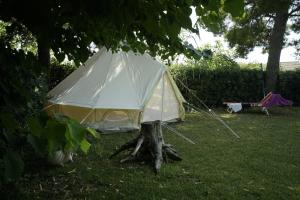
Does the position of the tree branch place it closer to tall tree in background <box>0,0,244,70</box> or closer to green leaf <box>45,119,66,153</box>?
tall tree in background <box>0,0,244,70</box>

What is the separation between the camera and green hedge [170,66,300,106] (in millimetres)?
15258

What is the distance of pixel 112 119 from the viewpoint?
9.41 metres

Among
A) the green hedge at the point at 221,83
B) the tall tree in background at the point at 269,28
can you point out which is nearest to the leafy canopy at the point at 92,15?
the green hedge at the point at 221,83

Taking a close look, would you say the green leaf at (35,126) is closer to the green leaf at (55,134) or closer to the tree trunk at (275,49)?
the green leaf at (55,134)

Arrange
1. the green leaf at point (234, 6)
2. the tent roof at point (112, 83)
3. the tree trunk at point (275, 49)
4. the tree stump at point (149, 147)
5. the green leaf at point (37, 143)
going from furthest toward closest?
the tree trunk at point (275, 49) → the tent roof at point (112, 83) → the tree stump at point (149, 147) → the green leaf at point (234, 6) → the green leaf at point (37, 143)

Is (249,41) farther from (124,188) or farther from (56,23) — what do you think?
(56,23)

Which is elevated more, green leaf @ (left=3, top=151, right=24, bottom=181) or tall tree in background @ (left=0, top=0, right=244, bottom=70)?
tall tree in background @ (left=0, top=0, right=244, bottom=70)

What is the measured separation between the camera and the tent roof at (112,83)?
29.0 ft

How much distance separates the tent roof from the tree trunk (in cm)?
752

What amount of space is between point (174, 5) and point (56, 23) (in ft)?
2.48

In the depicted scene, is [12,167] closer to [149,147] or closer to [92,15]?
[92,15]

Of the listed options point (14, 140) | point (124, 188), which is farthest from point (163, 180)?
point (14, 140)

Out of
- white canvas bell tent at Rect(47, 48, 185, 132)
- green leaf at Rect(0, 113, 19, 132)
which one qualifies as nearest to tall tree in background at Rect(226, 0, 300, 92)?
white canvas bell tent at Rect(47, 48, 185, 132)

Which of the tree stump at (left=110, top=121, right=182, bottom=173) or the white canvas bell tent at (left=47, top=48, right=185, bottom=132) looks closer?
the tree stump at (left=110, top=121, right=182, bottom=173)
